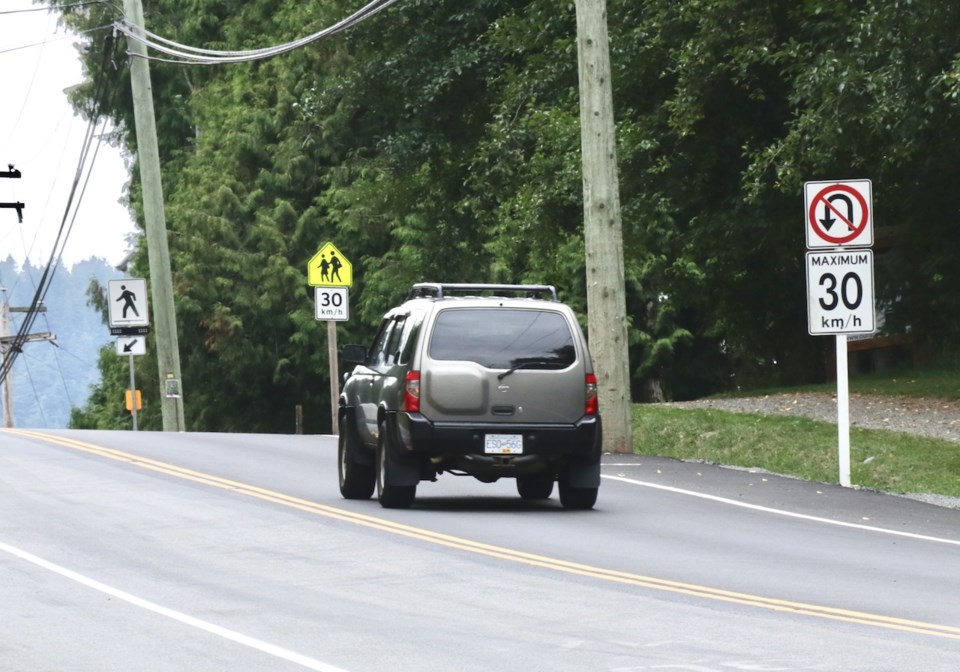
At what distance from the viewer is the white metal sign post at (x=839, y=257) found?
64.4ft

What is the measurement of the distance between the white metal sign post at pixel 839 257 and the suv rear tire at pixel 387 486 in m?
5.08

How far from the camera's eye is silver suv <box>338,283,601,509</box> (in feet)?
54.9

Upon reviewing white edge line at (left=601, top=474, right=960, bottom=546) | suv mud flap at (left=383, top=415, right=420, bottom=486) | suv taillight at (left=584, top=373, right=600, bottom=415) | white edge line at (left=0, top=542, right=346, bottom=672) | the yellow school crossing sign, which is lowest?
white edge line at (left=601, top=474, right=960, bottom=546)

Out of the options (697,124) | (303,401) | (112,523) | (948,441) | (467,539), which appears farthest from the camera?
(303,401)

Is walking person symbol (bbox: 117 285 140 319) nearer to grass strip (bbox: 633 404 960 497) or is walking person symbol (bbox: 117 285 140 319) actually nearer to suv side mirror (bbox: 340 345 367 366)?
grass strip (bbox: 633 404 960 497)

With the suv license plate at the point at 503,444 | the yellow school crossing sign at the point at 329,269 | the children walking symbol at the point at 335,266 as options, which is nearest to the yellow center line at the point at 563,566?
the suv license plate at the point at 503,444

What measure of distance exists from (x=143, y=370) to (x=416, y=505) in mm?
34990

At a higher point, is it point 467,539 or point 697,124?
point 697,124

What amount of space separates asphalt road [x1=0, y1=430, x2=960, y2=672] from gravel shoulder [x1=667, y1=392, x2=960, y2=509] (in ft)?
12.7

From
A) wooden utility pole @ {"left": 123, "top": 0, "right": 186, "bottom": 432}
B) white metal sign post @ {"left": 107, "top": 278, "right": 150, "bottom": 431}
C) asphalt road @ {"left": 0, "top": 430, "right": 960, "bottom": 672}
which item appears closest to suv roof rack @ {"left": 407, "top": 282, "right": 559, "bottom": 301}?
asphalt road @ {"left": 0, "top": 430, "right": 960, "bottom": 672}

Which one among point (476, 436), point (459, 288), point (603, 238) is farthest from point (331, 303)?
point (476, 436)

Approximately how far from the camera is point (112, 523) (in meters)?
16.4

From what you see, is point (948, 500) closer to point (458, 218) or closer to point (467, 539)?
point (467, 539)

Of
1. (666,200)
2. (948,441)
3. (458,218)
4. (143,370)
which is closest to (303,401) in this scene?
(143,370)
